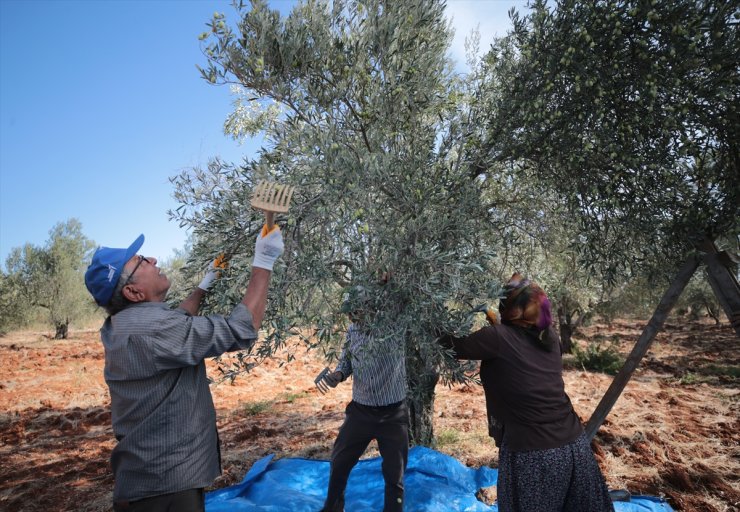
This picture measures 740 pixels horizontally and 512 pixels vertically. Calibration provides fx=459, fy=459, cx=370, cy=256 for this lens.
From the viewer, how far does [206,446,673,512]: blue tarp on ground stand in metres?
6.04

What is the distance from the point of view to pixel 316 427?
10.9m

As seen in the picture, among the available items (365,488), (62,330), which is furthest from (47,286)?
(365,488)

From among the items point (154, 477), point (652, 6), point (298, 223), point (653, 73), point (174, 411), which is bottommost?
point (154, 477)

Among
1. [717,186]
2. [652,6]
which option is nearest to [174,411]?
[652,6]

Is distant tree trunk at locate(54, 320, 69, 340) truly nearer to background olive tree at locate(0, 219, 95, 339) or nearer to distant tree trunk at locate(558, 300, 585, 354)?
background olive tree at locate(0, 219, 95, 339)

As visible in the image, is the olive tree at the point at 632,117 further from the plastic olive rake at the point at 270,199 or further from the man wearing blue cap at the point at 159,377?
the man wearing blue cap at the point at 159,377

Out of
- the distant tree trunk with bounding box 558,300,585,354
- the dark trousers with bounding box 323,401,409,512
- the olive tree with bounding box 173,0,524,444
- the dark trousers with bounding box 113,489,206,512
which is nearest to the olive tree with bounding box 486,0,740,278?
the olive tree with bounding box 173,0,524,444

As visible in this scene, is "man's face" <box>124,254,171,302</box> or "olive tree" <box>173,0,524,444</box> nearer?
"man's face" <box>124,254,171,302</box>

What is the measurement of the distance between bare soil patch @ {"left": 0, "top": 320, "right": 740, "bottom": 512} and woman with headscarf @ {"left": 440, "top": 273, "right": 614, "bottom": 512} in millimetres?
1202

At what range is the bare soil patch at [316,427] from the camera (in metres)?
7.46

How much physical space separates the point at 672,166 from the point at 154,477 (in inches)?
233

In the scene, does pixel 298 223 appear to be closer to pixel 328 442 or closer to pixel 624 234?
pixel 624 234

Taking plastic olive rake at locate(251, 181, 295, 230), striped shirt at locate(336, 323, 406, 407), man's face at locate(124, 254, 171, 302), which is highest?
plastic olive rake at locate(251, 181, 295, 230)

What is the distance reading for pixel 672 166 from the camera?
17.4 feet
